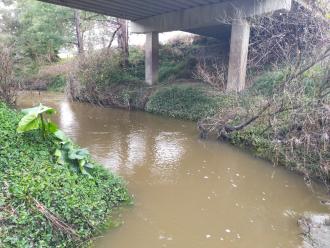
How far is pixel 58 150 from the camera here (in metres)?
4.96

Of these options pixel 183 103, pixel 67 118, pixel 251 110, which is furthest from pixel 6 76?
pixel 251 110

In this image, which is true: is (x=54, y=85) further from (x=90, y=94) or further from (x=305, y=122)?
(x=305, y=122)

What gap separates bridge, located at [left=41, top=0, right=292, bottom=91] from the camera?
11367 millimetres

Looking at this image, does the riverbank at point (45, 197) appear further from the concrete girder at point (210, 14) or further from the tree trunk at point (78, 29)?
the tree trunk at point (78, 29)

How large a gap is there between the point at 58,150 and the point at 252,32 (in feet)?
40.1

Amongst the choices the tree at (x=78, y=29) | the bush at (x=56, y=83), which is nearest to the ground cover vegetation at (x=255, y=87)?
the bush at (x=56, y=83)

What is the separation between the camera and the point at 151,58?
15969 millimetres

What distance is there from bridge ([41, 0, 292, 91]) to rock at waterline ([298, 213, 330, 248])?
24.2 ft

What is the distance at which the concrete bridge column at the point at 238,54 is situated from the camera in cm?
1173

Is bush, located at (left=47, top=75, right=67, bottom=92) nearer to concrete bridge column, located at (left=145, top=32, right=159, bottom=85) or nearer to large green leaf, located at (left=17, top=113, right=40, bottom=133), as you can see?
concrete bridge column, located at (left=145, top=32, right=159, bottom=85)

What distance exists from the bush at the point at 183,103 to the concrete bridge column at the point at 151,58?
222 centimetres

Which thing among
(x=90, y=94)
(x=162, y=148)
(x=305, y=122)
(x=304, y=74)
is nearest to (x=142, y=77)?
(x=90, y=94)

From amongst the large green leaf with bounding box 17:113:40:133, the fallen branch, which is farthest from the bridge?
the fallen branch

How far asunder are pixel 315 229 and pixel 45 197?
13.2 ft
